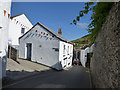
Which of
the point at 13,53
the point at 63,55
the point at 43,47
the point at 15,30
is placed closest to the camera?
the point at 13,53

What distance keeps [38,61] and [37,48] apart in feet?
6.74

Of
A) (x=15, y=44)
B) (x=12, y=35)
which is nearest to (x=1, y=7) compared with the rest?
(x=12, y=35)

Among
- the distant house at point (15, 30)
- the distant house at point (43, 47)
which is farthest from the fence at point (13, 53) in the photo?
the distant house at point (15, 30)

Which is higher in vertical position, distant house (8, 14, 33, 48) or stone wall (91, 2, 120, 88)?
distant house (8, 14, 33, 48)

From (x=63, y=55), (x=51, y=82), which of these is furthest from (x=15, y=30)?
(x=51, y=82)

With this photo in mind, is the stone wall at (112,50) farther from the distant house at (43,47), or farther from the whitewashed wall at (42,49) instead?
the whitewashed wall at (42,49)

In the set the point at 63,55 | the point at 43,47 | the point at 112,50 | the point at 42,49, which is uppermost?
the point at 112,50

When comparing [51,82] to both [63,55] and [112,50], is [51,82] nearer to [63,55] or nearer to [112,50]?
[112,50]

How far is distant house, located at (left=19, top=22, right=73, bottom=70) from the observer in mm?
13398

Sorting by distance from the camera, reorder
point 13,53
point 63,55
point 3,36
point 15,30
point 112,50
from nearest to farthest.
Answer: point 112,50
point 3,36
point 13,53
point 63,55
point 15,30

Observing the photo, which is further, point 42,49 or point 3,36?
point 42,49

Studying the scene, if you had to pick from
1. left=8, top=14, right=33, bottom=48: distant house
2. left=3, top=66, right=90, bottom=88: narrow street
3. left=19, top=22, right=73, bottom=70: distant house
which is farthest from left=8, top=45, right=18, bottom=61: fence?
left=8, top=14, right=33, bottom=48: distant house

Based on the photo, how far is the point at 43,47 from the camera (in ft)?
47.1

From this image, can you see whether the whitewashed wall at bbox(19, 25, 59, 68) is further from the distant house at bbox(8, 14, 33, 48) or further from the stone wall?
the stone wall
